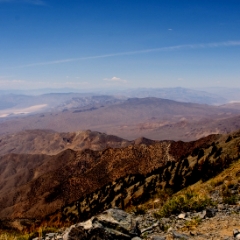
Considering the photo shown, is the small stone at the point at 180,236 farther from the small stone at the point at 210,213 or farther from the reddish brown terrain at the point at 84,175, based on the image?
the reddish brown terrain at the point at 84,175

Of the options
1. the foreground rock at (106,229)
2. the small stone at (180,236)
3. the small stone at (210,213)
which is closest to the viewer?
the foreground rock at (106,229)

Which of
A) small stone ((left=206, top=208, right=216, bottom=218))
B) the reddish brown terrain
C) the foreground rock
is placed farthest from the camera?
the reddish brown terrain

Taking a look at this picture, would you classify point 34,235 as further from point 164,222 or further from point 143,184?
point 143,184

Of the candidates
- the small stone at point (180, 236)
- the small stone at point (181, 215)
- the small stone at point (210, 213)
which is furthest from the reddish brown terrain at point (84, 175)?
the small stone at point (180, 236)

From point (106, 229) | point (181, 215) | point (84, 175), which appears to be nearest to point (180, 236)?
point (106, 229)

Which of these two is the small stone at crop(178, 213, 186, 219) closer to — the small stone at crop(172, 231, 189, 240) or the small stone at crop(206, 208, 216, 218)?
the small stone at crop(206, 208, 216, 218)

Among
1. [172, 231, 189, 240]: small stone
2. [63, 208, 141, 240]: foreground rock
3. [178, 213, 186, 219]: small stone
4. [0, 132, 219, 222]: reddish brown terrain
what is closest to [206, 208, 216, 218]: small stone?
[178, 213, 186, 219]: small stone

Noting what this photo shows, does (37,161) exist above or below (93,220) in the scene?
below

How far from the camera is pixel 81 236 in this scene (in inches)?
294

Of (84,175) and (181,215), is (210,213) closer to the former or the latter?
(181,215)

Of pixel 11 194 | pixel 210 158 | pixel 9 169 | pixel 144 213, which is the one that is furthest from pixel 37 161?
pixel 144 213

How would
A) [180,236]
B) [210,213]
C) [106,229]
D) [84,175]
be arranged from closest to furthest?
[106,229] < [180,236] < [210,213] < [84,175]

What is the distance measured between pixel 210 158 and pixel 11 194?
94438 mm

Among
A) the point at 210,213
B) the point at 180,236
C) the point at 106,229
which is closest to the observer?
the point at 106,229
